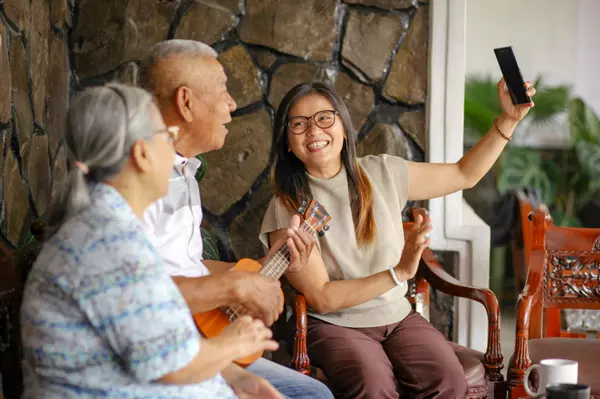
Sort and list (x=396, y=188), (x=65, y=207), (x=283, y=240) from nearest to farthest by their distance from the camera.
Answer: (x=65, y=207) < (x=283, y=240) < (x=396, y=188)

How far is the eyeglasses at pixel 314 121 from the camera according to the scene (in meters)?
2.61

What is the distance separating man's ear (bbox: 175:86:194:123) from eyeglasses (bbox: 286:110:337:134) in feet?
1.53

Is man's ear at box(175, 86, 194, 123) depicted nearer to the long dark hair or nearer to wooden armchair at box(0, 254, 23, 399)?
the long dark hair

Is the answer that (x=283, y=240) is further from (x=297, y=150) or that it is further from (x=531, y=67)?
(x=531, y=67)

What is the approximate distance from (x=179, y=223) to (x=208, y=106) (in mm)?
348

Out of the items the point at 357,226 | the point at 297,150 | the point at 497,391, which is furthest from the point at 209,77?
the point at 497,391

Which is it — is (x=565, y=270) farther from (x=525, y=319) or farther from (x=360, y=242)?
(x=360, y=242)

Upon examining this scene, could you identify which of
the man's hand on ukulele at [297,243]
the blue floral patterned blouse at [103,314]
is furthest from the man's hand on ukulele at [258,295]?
the blue floral patterned blouse at [103,314]

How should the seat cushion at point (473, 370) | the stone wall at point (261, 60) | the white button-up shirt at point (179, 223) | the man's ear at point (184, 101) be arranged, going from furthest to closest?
the stone wall at point (261, 60) < the seat cushion at point (473, 370) < the man's ear at point (184, 101) < the white button-up shirt at point (179, 223)

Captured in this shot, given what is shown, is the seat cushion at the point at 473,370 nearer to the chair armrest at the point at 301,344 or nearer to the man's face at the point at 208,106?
the chair armrest at the point at 301,344

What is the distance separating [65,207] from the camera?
5.06ft

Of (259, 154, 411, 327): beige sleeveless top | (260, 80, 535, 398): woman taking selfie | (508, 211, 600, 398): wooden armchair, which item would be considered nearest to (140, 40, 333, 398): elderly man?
(260, 80, 535, 398): woman taking selfie

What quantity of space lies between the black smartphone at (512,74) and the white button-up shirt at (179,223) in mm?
1006

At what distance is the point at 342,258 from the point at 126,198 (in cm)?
115
